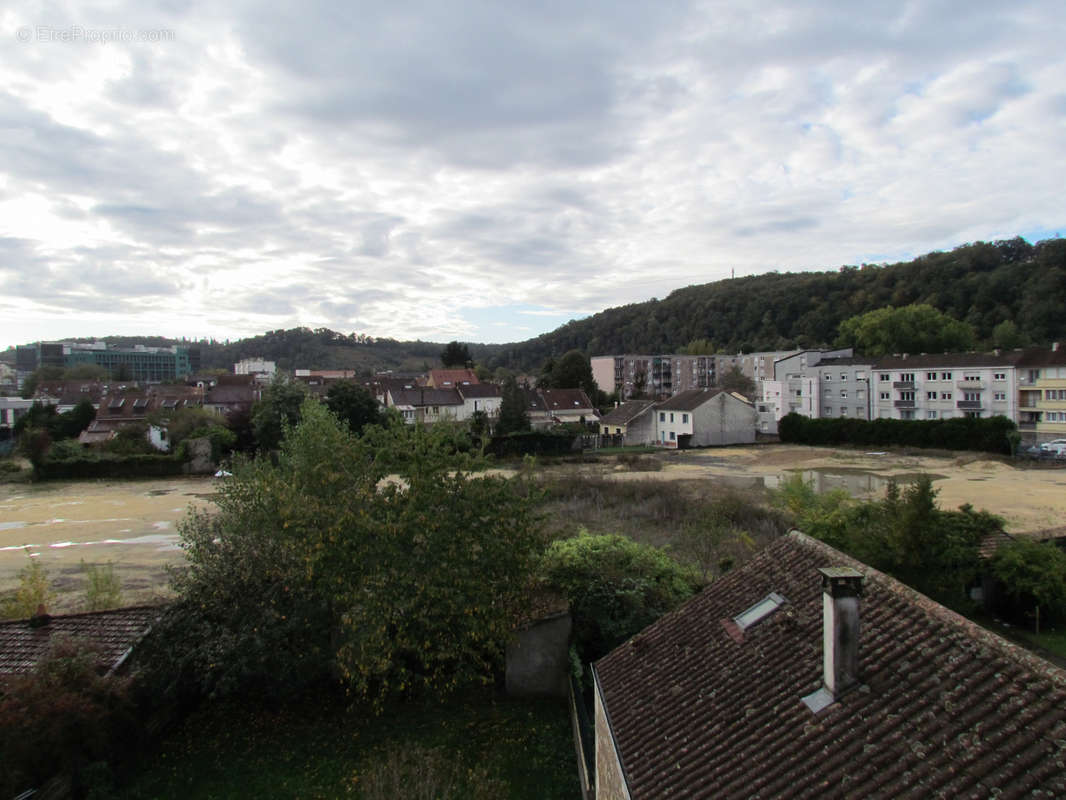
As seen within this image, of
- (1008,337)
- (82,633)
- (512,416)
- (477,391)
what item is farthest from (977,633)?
(1008,337)

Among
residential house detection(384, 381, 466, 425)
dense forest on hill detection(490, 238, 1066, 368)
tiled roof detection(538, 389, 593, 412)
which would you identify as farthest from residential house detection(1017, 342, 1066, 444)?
residential house detection(384, 381, 466, 425)

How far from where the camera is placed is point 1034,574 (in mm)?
15109

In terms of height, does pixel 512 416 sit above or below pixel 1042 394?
below

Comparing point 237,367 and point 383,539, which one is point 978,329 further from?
point 237,367

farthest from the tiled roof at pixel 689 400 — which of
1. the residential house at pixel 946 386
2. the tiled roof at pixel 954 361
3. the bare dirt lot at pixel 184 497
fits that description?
the tiled roof at pixel 954 361

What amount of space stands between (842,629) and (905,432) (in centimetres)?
5689

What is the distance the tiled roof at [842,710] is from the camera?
16.4 feet

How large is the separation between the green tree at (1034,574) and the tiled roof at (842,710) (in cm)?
990

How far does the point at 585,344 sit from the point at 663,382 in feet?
A: 133

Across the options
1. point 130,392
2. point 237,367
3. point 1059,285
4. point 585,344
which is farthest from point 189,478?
point 585,344

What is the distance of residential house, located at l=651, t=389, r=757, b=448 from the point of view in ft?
198

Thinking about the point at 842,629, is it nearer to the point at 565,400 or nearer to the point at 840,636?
the point at 840,636

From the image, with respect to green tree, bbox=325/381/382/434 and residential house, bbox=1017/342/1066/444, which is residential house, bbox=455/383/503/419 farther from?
residential house, bbox=1017/342/1066/444

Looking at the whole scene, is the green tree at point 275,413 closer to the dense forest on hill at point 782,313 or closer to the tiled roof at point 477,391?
the tiled roof at point 477,391
